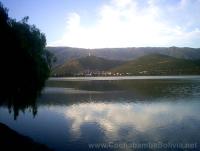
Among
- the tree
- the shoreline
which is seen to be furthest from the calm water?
the tree

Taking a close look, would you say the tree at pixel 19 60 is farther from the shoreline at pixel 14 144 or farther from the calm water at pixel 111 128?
the calm water at pixel 111 128

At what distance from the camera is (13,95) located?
35.5 metres

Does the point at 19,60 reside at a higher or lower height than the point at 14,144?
higher

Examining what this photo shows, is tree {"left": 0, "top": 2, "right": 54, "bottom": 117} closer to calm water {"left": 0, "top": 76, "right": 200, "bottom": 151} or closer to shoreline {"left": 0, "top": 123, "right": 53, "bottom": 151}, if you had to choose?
shoreline {"left": 0, "top": 123, "right": 53, "bottom": 151}

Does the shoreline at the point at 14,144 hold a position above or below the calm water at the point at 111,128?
above

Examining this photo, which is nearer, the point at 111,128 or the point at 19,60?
the point at 19,60

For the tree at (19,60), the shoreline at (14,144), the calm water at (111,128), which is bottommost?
the calm water at (111,128)

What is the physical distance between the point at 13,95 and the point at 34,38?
356 inches

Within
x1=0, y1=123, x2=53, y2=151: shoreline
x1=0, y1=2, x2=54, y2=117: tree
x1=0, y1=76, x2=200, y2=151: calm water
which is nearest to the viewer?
x1=0, y1=123, x2=53, y2=151: shoreline

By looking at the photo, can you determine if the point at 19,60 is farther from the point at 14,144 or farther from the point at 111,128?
the point at 111,128

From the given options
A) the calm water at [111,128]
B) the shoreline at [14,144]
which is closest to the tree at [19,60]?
the shoreline at [14,144]

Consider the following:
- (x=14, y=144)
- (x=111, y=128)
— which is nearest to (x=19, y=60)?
(x=14, y=144)

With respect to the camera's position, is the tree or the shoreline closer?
the shoreline

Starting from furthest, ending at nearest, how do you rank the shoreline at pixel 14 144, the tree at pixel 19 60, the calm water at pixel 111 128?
the calm water at pixel 111 128 → the tree at pixel 19 60 → the shoreline at pixel 14 144
